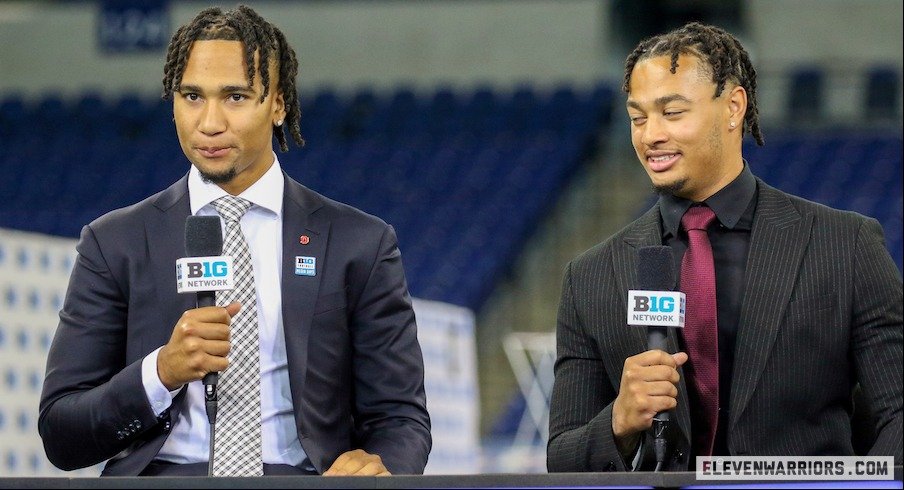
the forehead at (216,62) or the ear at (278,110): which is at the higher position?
the forehead at (216,62)

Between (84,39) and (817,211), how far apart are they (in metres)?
9.83

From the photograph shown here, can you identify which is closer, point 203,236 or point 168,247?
point 203,236

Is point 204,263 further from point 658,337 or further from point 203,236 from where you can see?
point 658,337

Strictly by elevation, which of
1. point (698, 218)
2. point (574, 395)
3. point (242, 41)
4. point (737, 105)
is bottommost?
point (574, 395)

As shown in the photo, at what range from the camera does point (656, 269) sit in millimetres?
Answer: 2309

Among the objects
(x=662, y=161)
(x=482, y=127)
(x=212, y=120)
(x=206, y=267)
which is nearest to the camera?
(x=206, y=267)

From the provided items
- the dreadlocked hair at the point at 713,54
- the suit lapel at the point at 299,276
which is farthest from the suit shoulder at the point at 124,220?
Answer: the dreadlocked hair at the point at 713,54

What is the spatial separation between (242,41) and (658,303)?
938 mm

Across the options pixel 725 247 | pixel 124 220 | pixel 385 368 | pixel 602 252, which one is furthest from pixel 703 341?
pixel 124 220

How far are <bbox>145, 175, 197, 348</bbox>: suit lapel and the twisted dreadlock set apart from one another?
0.20m

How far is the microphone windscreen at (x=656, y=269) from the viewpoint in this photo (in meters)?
2.29

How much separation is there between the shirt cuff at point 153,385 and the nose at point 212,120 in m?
0.41

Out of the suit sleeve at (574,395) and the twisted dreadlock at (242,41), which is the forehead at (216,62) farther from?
the suit sleeve at (574,395)

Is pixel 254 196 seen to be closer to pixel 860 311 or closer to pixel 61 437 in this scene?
pixel 61 437
